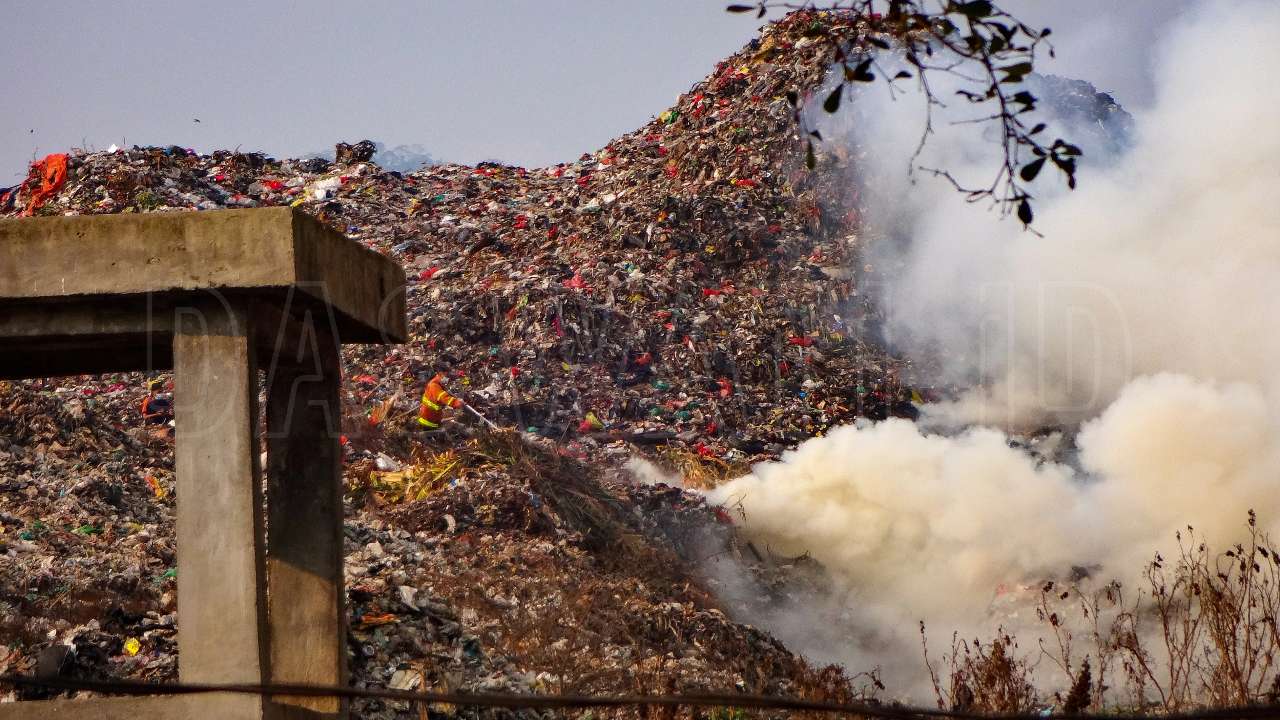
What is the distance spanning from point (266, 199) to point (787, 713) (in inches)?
444

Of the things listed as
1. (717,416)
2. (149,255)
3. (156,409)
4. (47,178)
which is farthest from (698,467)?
(47,178)

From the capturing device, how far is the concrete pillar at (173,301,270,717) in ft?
13.8

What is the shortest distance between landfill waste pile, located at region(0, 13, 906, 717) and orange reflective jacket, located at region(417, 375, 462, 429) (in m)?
0.14

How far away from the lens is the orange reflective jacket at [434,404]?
10.7 meters

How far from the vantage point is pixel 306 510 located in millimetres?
5293

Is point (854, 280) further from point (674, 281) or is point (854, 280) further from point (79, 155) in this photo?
point (79, 155)

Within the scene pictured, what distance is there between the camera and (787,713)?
19.0 feet

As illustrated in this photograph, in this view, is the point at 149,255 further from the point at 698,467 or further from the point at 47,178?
the point at 47,178

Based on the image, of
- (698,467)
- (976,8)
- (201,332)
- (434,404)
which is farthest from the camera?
(698,467)

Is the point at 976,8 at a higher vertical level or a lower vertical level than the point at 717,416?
lower

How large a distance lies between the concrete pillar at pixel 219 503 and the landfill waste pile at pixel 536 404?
5.38ft

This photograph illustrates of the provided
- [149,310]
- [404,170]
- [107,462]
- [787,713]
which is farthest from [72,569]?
[404,170]

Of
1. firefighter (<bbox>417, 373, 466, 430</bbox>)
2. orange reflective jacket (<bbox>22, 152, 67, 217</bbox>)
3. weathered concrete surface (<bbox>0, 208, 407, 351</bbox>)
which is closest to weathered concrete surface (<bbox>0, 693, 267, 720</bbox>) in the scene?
weathered concrete surface (<bbox>0, 208, 407, 351</bbox>)

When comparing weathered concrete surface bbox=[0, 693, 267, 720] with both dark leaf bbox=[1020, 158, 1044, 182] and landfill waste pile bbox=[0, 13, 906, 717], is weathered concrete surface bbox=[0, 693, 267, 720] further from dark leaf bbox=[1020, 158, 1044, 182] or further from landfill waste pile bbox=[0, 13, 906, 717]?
dark leaf bbox=[1020, 158, 1044, 182]
